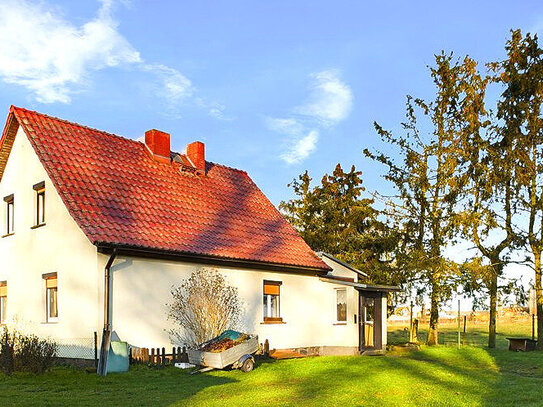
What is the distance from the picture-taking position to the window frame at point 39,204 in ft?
65.5

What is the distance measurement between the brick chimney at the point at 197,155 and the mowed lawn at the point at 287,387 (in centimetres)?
933

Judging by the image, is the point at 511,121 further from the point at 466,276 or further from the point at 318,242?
the point at 318,242

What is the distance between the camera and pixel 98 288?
16984 mm

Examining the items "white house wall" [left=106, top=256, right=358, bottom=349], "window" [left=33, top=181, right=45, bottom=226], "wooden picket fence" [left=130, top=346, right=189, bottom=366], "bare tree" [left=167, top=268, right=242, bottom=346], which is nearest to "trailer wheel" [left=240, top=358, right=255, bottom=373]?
"wooden picket fence" [left=130, top=346, right=189, bottom=366]

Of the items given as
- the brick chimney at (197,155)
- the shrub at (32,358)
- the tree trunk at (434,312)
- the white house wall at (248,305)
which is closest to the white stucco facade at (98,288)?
the white house wall at (248,305)

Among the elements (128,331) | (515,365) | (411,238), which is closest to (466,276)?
(411,238)

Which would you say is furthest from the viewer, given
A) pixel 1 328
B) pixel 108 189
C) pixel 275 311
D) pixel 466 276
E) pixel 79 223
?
pixel 466 276

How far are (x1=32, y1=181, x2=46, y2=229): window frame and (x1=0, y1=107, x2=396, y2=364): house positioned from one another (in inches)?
Answer: 1.4

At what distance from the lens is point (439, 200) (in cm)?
2972

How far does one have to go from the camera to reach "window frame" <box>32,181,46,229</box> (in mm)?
19966

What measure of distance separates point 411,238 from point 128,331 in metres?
17.3

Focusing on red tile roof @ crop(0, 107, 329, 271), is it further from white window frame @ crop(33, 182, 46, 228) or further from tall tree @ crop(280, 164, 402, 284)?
tall tree @ crop(280, 164, 402, 284)

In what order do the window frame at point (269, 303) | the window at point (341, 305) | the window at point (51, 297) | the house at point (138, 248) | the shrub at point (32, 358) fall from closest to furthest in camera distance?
the shrub at point (32, 358), the house at point (138, 248), the window at point (51, 297), the window frame at point (269, 303), the window at point (341, 305)

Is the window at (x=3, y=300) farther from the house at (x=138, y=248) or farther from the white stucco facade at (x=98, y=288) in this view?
the white stucco facade at (x=98, y=288)
